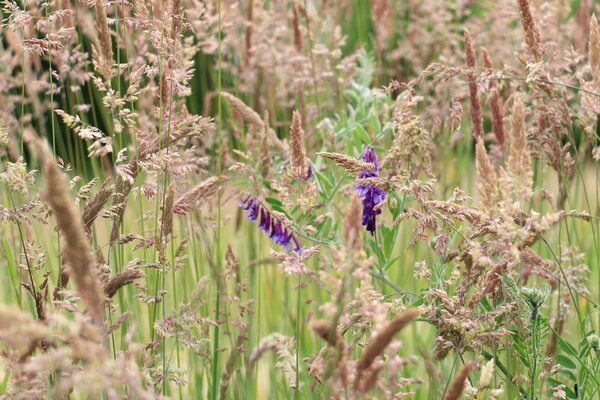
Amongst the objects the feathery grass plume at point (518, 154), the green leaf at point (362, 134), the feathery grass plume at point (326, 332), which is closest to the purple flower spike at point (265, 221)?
the green leaf at point (362, 134)

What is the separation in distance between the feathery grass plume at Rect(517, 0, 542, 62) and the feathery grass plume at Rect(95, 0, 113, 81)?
1.98ft

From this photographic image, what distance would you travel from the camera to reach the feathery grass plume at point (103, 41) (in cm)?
115

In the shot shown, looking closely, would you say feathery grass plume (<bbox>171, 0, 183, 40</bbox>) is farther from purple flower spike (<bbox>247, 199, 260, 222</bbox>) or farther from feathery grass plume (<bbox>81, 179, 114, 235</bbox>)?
purple flower spike (<bbox>247, 199, 260, 222</bbox>)

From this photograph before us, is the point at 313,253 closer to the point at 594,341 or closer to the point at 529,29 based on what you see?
the point at 594,341

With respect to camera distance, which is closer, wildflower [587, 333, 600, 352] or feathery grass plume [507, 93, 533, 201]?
feathery grass plume [507, 93, 533, 201]

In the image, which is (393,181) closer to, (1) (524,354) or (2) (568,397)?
(1) (524,354)

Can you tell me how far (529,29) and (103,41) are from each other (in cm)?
64

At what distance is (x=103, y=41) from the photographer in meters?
1.19

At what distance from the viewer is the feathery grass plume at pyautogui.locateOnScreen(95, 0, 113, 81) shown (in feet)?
3.77

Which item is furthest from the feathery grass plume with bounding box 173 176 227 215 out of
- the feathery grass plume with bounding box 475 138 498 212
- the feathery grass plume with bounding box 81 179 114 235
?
the feathery grass plume with bounding box 475 138 498 212

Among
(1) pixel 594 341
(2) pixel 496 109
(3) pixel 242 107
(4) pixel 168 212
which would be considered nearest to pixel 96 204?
(4) pixel 168 212

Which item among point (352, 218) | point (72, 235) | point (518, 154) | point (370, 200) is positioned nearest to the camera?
point (72, 235)

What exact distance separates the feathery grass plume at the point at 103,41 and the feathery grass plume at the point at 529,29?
60cm

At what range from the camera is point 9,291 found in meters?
1.95
